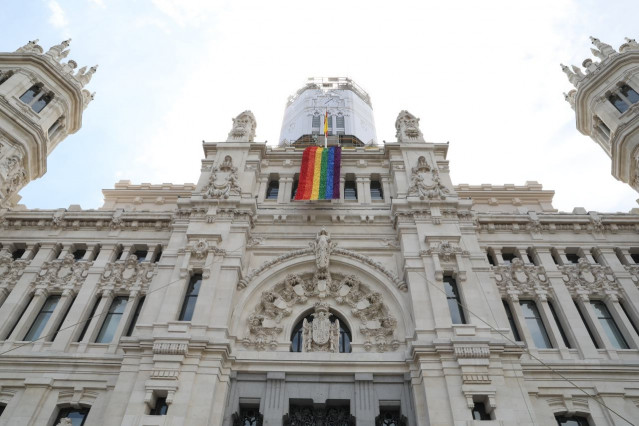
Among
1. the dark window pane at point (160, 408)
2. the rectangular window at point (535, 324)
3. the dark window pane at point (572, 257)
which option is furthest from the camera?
the dark window pane at point (572, 257)

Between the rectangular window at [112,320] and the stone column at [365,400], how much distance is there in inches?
493

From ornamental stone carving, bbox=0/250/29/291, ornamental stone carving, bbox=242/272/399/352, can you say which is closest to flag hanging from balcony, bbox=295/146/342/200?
ornamental stone carving, bbox=242/272/399/352

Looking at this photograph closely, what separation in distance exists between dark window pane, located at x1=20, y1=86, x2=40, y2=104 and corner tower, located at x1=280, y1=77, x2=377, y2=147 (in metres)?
20.9

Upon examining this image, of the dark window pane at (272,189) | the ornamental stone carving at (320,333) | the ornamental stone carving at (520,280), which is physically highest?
the dark window pane at (272,189)

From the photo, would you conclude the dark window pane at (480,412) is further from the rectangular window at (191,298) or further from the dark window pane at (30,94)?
the dark window pane at (30,94)

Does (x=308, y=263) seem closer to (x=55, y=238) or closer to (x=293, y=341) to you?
(x=293, y=341)

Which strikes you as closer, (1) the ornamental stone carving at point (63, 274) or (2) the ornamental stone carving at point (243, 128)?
(1) the ornamental stone carving at point (63, 274)

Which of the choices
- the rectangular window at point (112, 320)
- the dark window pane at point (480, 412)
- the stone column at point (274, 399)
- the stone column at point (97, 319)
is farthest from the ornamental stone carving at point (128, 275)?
the dark window pane at point (480, 412)

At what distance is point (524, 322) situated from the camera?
70.9 ft

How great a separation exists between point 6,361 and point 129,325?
Answer: 5.37 meters

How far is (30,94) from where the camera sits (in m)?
31.5

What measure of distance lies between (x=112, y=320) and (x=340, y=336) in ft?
38.8

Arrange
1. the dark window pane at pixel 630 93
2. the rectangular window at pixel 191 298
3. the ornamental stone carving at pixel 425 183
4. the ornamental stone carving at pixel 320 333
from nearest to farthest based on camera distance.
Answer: the ornamental stone carving at pixel 320 333 < the rectangular window at pixel 191 298 < the ornamental stone carving at pixel 425 183 < the dark window pane at pixel 630 93

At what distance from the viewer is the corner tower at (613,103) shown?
2953cm
